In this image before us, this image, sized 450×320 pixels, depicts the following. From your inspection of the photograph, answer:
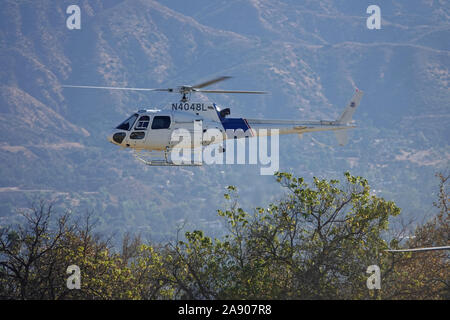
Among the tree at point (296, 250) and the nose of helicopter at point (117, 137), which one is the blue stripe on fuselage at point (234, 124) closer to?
the nose of helicopter at point (117, 137)

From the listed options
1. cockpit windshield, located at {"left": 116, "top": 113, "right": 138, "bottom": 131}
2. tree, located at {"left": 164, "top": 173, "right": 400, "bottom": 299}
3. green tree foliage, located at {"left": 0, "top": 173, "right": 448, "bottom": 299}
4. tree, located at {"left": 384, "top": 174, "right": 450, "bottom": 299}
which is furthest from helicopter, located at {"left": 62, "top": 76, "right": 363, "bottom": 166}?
tree, located at {"left": 384, "top": 174, "right": 450, "bottom": 299}

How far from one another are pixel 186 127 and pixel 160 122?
151 cm

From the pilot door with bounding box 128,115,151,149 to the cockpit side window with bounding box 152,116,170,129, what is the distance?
36 centimetres

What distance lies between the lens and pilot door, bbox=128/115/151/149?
40.4 m

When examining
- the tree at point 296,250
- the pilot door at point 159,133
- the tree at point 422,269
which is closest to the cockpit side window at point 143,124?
the pilot door at point 159,133

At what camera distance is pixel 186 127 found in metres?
40.7

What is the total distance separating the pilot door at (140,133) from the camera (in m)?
40.4

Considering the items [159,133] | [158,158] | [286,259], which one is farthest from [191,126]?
[286,259]

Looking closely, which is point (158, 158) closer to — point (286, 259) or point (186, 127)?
point (186, 127)
